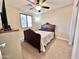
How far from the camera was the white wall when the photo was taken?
520 cm

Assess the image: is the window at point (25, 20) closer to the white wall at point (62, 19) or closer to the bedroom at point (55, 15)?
the bedroom at point (55, 15)

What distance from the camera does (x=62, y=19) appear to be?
5.57 meters

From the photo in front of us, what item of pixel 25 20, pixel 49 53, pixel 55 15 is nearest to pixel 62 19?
pixel 55 15

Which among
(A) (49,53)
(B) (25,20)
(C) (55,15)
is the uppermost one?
(C) (55,15)

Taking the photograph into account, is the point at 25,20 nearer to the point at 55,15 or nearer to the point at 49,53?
the point at 55,15

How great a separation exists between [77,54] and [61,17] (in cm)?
456

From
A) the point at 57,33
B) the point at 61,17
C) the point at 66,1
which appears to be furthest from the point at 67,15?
the point at 57,33

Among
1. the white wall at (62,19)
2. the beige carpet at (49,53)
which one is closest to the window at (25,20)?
the white wall at (62,19)

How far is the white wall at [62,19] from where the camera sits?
205 inches

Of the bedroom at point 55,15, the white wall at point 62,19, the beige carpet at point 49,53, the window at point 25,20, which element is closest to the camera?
the beige carpet at point 49,53

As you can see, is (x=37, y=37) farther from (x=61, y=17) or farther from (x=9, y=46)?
(x=61, y=17)

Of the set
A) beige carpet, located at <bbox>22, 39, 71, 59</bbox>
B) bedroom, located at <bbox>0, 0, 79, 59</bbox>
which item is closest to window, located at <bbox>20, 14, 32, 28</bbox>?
bedroom, located at <bbox>0, 0, 79, 59</bbox>

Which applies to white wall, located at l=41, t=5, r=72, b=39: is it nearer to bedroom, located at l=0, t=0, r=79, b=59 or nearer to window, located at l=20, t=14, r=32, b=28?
bedroom, located at l=0, t=0, r=79, b=59

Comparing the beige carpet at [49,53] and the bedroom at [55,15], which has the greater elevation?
the bedroom at [55,15]
